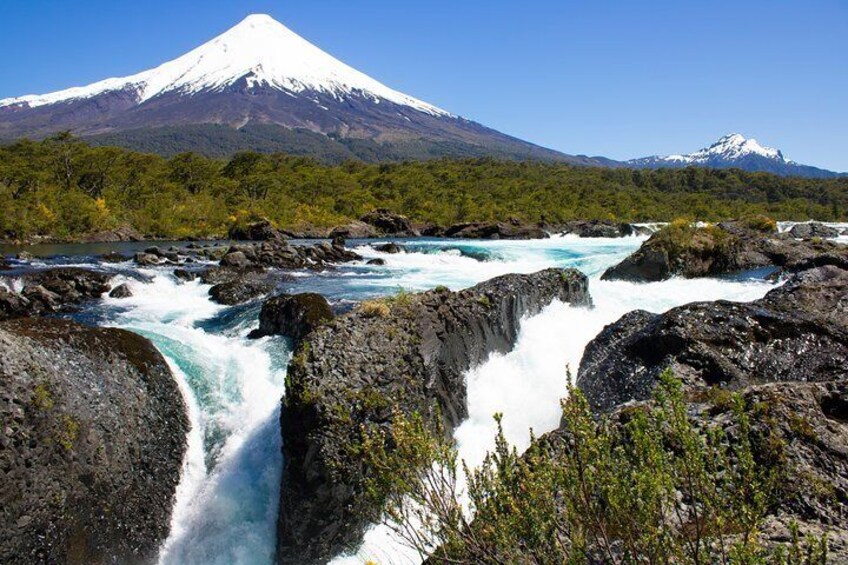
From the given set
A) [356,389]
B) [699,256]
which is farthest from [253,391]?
[699,256]

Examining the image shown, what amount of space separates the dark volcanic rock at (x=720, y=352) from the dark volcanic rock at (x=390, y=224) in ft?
142

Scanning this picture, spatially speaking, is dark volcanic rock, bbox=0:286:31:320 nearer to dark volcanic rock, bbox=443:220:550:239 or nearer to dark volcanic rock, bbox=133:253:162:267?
dark volcanic rock, bbox=133:253:162:267

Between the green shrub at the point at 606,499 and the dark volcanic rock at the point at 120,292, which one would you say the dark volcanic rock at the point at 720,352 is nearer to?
the green shrub at the point at 606,499

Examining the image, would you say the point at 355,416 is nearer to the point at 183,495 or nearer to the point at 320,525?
the point at 320,525

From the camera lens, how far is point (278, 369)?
8.60 meters

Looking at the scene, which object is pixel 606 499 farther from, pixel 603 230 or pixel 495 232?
pixel 603 230

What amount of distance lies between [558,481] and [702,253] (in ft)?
61.2

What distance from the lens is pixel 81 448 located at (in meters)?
5.76

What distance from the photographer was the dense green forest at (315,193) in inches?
1690

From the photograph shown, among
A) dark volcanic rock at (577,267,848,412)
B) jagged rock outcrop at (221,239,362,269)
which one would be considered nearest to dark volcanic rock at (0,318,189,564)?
dark volcanic rock at (577,267,848,412)

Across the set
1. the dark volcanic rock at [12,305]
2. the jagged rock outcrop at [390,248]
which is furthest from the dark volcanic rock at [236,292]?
the jagged rock outcrop at [390,248]

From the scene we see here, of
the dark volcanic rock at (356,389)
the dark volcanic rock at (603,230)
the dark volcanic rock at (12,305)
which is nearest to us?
the dark volcanic rock at (356,389)

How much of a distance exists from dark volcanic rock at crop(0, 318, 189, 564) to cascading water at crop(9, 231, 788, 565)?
43 centimetres

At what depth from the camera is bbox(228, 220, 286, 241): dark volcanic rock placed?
41.5m
